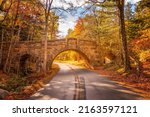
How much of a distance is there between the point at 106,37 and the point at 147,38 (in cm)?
1730

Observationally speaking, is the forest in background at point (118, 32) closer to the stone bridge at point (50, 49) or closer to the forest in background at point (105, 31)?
the forest in background at point (105, 31)

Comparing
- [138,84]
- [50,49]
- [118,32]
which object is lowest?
[138,84]

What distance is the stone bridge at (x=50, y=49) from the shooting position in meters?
33.7

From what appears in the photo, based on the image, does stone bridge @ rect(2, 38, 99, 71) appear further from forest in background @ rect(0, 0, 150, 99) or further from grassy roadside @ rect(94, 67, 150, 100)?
grassy roadside @ rect(94, 67, 150, 100)

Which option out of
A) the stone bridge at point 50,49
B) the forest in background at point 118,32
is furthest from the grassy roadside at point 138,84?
the stone bridge at point 50,49

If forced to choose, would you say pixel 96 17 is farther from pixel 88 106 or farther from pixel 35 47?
pixel 88 106

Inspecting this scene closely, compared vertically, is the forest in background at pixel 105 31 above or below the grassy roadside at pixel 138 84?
above

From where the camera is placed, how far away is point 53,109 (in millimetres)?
9531

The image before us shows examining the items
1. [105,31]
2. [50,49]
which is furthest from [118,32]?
[50,49]

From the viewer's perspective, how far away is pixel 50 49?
33688 mm

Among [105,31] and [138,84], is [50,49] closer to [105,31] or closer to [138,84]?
[105,31]

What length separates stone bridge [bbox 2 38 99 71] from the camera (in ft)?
111

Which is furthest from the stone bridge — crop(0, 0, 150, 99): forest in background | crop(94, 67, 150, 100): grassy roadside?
crop(94, 67, 150, 100): grassy roadside

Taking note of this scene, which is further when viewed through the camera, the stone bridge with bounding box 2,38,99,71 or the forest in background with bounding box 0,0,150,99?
the stone bridge with bounding box 2,38,99,71
